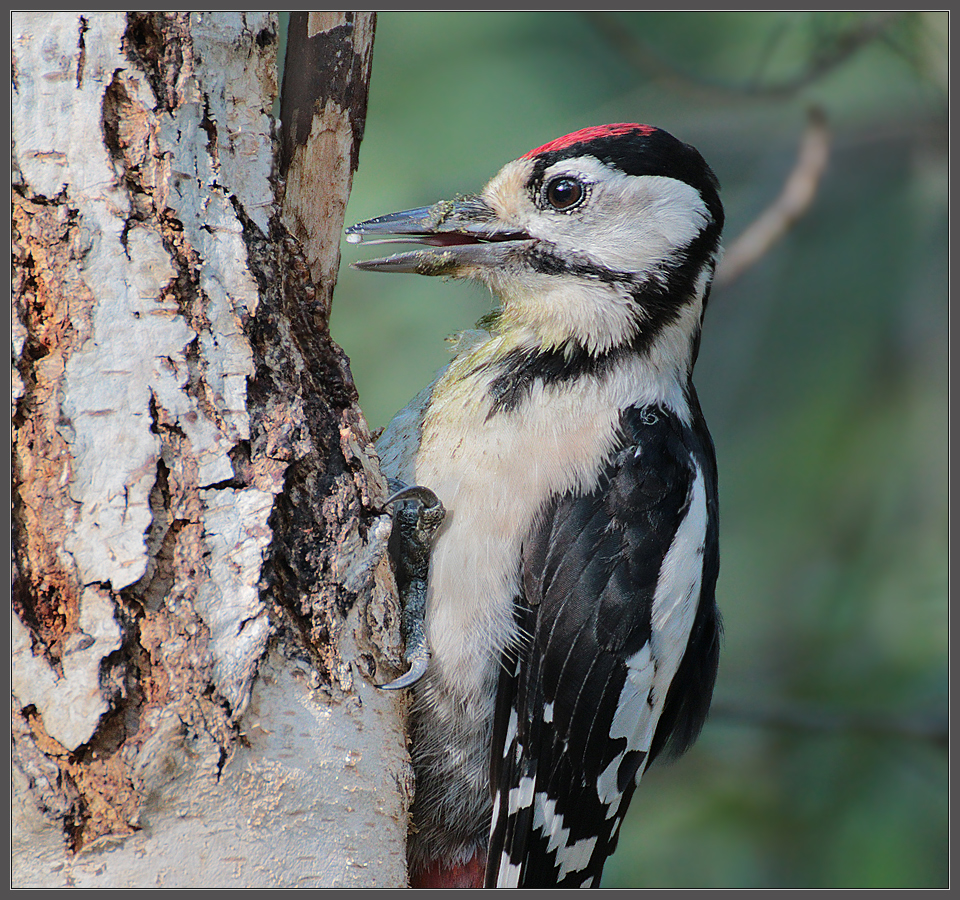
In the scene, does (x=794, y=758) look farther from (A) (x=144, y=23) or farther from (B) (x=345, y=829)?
(A) (x=144, y=23)

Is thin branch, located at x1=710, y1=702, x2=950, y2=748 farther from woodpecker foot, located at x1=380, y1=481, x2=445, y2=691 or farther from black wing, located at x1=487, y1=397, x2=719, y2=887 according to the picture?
woodpecker foot, located at x1=380, y1=481, x2=445, y2=691

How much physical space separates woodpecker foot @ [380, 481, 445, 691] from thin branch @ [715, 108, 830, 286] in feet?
5.45

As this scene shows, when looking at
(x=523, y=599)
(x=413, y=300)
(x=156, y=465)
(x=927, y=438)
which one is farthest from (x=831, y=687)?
(x=156, y=465)

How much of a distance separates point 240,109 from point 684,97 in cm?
218

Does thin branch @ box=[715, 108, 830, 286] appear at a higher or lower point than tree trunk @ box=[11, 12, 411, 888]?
higher

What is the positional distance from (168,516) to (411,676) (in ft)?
1.42

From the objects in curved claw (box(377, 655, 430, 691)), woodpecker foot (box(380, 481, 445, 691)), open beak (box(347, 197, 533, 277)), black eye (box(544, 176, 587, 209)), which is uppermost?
black eye (box(544, 176, 587, 209))

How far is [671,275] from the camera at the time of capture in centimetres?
160

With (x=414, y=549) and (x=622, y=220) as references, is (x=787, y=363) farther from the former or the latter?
(x=414, y=549)

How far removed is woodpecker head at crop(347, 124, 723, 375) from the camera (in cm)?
156

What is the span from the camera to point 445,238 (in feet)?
5.36

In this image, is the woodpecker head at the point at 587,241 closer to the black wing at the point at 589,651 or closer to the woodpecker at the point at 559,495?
the woodpecker at the point at 559,495

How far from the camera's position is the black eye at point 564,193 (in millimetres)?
1609

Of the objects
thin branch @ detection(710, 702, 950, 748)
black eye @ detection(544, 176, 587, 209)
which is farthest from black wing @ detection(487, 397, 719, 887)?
thin branch @ detection(710, 702, 950, 748)
